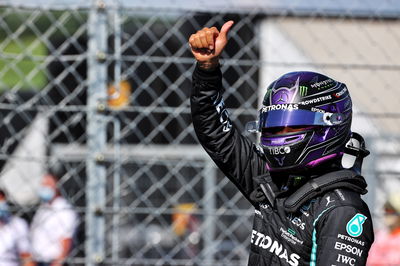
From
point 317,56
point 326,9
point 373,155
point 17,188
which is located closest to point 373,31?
point 317,56

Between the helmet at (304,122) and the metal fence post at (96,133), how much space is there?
4.58 feet

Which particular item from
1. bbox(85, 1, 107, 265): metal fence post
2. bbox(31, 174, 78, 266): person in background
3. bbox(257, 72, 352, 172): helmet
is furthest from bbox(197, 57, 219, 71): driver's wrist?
bbox(31, 174, 78, 266): person in background

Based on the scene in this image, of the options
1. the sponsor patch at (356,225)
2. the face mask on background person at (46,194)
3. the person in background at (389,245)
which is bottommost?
the sponsor patch at (356,225)

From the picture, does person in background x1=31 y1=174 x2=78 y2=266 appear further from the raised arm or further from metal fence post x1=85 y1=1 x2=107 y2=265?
the raised arm

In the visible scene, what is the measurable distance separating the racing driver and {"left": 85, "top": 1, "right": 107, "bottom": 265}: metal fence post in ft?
3.90

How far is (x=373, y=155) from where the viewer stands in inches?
189

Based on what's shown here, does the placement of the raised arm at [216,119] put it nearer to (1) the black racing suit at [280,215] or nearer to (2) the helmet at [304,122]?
(1) the black racing suit at [280,215]

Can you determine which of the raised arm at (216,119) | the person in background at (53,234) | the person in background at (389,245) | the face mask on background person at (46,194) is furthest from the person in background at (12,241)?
the person in background at (389,245)

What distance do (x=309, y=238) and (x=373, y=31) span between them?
11.3 feet

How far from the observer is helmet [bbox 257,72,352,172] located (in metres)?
2.63

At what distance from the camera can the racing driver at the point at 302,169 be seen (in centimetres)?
251

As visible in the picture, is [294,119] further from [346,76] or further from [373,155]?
[346,76]

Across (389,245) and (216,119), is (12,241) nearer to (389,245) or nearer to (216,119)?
(216,119)

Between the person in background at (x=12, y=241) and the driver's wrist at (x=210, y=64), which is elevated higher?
the driver's wrist at (x=210, y=64)
